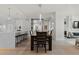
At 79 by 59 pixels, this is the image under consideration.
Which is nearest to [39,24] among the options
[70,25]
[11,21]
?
[70,25]

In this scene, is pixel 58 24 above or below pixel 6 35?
above

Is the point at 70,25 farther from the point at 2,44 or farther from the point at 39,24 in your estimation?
the point at 2,44

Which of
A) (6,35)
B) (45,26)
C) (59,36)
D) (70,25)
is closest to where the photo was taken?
(6,35)

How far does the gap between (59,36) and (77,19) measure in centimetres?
390

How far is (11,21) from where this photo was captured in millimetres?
6781

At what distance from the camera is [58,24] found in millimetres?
10664

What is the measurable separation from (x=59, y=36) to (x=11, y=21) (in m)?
5.06
